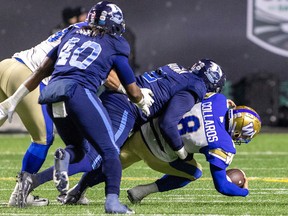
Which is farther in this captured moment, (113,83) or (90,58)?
(113,83)

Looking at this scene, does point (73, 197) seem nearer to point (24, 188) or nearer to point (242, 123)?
point (24, 188)

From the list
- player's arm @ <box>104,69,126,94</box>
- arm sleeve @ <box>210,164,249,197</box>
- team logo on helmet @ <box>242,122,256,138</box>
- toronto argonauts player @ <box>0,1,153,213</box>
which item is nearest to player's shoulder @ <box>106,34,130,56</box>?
toronto argonauts player @ <box>0,1,153,213</box>

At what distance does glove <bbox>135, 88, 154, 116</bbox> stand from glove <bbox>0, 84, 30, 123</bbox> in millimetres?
727

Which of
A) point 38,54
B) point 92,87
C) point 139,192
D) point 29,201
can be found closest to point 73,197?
point 29,201

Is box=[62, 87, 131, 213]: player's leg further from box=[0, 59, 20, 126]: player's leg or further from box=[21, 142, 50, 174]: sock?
box=[0, 59, 20, 126]: player's leg

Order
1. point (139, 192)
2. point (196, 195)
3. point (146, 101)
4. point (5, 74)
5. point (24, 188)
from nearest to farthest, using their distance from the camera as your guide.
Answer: point (146, 101) < point (24, 188) < point (139, 192) < point (5, 74) < point (196, 195)

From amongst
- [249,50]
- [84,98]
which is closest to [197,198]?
[84,98]

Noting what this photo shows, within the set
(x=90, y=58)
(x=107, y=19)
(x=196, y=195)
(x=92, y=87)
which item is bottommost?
(x=196, y=195)

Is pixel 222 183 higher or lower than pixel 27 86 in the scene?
lower

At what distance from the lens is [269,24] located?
15.4m

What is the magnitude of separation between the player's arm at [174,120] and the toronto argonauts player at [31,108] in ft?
2.45

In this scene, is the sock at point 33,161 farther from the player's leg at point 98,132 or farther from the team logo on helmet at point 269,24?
the team logo on helmet at point 269,24

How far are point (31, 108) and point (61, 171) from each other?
929 mm

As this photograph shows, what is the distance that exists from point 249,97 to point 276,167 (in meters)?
5.78
